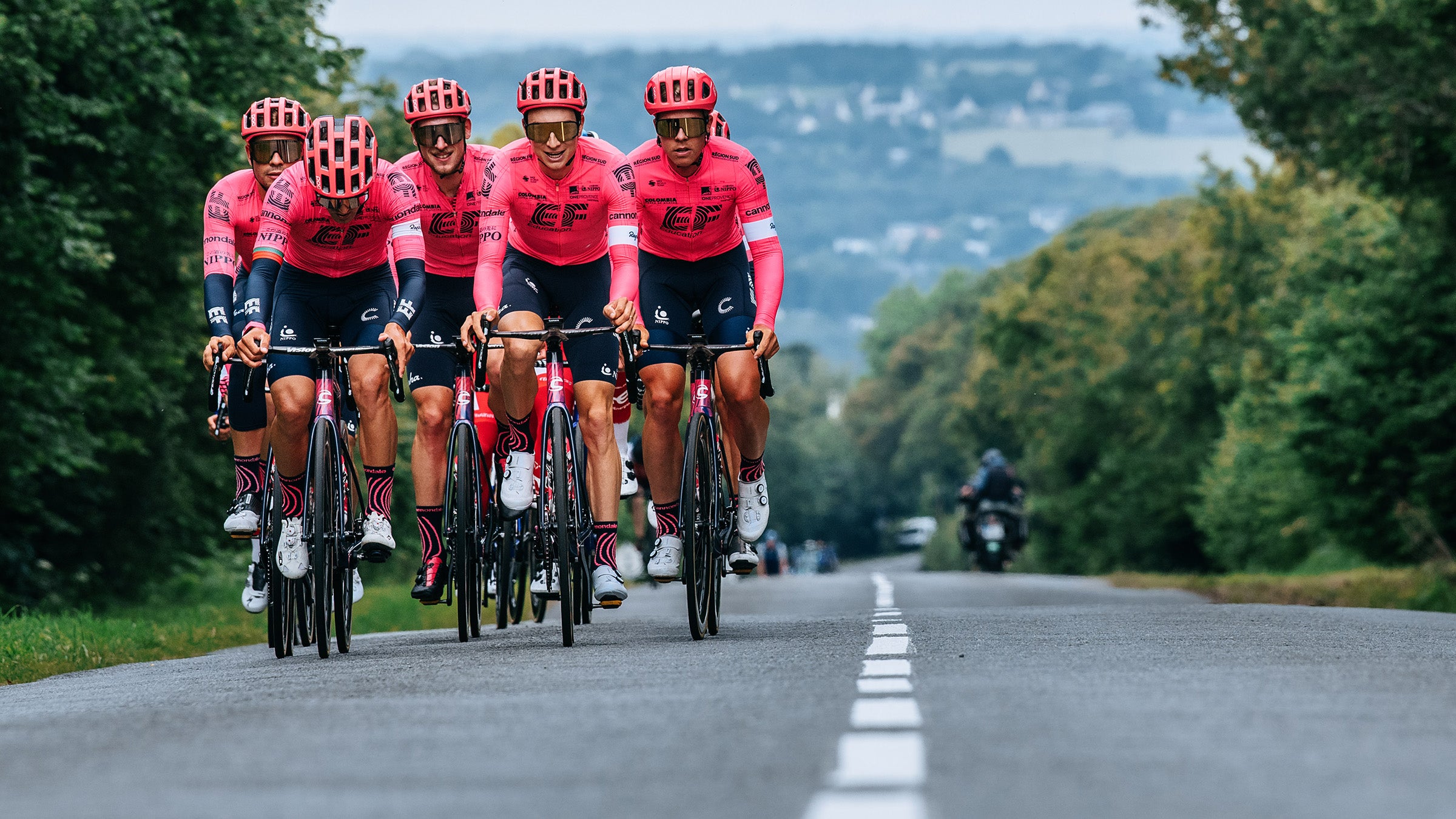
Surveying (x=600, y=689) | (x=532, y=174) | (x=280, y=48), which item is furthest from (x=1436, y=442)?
(x=600, y=689)

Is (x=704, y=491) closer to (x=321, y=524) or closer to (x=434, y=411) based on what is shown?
(x=321, y=524)

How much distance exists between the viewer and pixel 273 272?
10703 mm

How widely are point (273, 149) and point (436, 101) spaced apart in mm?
934

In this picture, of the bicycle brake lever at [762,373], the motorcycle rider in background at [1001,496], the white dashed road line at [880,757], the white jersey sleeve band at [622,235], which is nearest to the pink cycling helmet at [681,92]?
the white jersey sleeve band at [622,235]

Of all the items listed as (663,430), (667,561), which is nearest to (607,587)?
(667,561)

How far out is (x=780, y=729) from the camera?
241 inches

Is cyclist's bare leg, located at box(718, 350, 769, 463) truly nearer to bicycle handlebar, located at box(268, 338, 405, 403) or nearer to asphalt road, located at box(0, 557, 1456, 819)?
asphalt road, located at box(0, 557, 1456, 819)

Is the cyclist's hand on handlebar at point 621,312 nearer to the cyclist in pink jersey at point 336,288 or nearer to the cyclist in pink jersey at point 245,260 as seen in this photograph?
the cyclist in pink jersey at point 336,288

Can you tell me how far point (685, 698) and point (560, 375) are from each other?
3856 millimetres

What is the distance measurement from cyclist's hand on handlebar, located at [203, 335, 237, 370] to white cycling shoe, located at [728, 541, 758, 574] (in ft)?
9.04

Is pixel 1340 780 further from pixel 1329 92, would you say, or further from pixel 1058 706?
pixel 1329 92

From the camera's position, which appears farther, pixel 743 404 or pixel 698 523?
pixel 743 404

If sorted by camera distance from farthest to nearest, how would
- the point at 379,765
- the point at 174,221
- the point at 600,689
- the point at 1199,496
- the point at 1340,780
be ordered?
the point at 1199,496, the point at 174,221, the point at 600,689, the point at 379,765, the point at 1340,780

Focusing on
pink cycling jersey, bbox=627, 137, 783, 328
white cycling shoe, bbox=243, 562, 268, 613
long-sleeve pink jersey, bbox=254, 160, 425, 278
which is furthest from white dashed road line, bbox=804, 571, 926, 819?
white cycling shoe, bbox=243, 562, 268, 613
